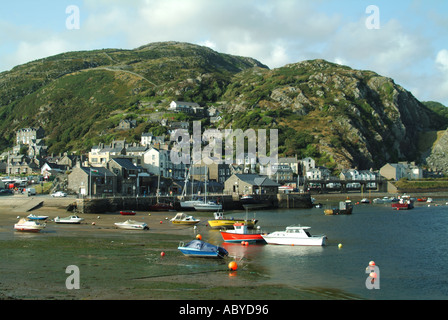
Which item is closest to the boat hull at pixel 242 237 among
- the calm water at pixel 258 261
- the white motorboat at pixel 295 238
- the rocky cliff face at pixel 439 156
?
the white motorboat at pixel 295 238

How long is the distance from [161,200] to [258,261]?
Answer: 43.5 meters

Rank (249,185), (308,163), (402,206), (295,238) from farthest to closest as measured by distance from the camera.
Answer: (308,163), (249,185), (402,206), (295,238)

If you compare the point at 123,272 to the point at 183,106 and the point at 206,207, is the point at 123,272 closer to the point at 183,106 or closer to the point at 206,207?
the point at 206,207

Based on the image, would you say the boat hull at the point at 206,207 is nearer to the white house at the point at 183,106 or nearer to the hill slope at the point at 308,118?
the hill slope at the point at 308,118

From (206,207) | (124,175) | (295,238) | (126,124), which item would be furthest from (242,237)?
(126,124)

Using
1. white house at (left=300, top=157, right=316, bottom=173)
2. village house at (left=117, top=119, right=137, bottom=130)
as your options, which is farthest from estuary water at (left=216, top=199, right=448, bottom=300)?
village house at (left=117, top=119, right=137, bottom=130)

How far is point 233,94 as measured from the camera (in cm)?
19750

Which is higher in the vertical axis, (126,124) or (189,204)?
(126,124)

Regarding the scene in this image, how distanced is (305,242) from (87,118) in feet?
532

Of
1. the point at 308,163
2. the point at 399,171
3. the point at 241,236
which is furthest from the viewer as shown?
the point at 399,171

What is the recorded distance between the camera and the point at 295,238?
125ft

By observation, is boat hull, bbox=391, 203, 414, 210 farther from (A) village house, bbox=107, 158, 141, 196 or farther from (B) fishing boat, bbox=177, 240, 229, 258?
(B) fishing boat, bbox=177, 240, 229, 258

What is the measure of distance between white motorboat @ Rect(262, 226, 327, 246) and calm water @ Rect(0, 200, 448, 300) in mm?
1058

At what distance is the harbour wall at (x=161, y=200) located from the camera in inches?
2441
